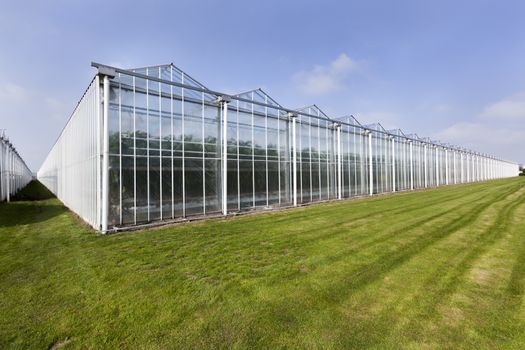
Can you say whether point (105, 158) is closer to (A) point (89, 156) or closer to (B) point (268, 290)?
(A) point (89, 156)

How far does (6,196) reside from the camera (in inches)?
→ 904

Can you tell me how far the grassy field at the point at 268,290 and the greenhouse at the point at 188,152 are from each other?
8.30ft

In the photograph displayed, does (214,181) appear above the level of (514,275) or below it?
above

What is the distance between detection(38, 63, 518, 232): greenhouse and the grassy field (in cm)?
253

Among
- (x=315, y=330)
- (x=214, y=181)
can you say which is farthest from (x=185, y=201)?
(x=315, y=330)

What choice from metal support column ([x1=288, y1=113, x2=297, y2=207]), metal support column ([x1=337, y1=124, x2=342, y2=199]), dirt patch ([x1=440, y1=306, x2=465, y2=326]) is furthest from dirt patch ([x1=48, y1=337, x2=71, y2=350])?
metal support column ([x1=337, y1=124, x2=342, y2=199])

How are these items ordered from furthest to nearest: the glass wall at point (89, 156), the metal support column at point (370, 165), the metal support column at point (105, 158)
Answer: the metal support column at point (370, 165) < the glass wall at point (89, 156) < the metal support column at point (105, 158)

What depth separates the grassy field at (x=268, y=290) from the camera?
145 inches

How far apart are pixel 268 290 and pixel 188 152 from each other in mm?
8969

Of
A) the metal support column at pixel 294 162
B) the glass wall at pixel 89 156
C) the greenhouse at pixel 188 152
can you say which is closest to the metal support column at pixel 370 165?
the greenhouse at pixel 188 152

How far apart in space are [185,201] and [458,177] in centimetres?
4987

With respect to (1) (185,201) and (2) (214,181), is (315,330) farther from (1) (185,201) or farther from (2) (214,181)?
(2) (214,181)

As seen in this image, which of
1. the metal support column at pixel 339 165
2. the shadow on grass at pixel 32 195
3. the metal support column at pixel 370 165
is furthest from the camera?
the shadow on grass at pixel 32 195

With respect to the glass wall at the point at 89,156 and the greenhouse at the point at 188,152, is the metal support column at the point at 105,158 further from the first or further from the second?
the glass wall at the point at 89,156
